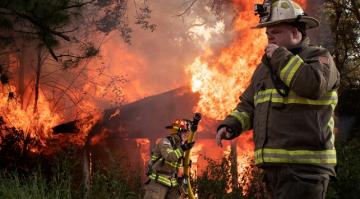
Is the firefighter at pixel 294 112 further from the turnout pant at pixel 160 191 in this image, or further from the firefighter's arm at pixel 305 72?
the turnout pant at pixel 160 191

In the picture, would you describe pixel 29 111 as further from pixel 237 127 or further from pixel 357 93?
pixel 237 127

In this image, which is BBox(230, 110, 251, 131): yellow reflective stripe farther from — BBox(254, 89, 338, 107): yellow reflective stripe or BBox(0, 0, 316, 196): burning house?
BBox(0, 0, 316, 196): burning house

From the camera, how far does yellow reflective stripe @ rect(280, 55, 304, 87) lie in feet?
9.13

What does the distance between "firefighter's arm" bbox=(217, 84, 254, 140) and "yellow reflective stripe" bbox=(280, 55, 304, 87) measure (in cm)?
59

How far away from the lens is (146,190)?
758cm

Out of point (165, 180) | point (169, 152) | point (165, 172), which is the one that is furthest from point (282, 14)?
point (165, 172)

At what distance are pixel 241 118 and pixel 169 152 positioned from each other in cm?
411

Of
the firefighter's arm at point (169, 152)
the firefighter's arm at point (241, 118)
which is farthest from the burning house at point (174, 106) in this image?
the firefighter's arm at point (241, 118)

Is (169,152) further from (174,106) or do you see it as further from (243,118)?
(174,106)

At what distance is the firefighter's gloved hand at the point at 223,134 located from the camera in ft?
10.8

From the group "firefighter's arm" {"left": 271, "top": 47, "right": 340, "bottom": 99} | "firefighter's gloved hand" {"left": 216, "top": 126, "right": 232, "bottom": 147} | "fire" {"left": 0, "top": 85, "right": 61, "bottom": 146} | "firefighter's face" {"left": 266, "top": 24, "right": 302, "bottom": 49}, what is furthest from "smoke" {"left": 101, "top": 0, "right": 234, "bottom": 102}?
"firefighter's arm" {"left": 271, "top": 47, "right": 340, "bottom": 99}

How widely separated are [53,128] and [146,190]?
678cm

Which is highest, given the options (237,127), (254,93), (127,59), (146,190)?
(127,59)

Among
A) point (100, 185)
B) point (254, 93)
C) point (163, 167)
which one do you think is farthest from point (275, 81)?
point (163, 167)
